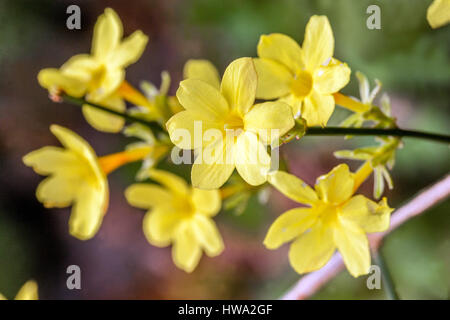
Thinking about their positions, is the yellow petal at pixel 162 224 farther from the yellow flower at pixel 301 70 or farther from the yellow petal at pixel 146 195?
the yellow flower at pixel 301 70

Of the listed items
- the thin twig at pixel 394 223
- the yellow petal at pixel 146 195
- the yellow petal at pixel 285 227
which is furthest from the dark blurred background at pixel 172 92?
the yellow petal at pixel 285 227

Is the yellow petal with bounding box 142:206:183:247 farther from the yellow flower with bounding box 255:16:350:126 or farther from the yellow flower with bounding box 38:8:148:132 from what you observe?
the yellow flower with bounding box 255:16:350:126

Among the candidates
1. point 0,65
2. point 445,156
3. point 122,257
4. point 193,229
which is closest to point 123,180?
point 122,257

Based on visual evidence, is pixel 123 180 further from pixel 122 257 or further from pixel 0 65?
pixel 0 65

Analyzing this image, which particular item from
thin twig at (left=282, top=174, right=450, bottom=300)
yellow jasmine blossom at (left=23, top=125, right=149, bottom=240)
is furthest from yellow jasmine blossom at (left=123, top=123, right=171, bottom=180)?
thin twig at (left=282, top=174, right=450, bottom=300)

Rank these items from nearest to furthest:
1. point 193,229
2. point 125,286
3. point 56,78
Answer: point 56,78
point 193,229
point 125,286
